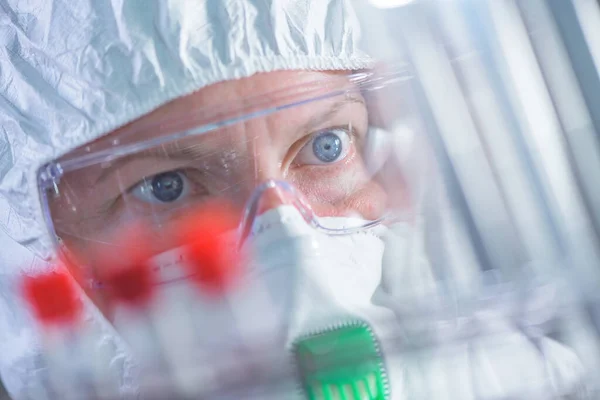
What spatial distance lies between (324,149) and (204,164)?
0.17 m

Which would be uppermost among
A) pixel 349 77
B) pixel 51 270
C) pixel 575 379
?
pixel 349 77

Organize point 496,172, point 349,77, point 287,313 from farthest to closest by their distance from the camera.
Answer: point 496,172, point 349,77, point 287,313

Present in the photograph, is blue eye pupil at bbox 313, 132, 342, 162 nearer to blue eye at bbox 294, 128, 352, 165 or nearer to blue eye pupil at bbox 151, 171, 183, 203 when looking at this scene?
blue eye at bbox 294, 128, 352, 165

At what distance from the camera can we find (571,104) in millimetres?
914

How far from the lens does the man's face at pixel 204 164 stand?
0.78 metres

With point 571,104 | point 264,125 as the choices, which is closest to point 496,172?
point 571,104

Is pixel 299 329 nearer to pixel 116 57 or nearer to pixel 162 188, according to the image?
pixel 162 188

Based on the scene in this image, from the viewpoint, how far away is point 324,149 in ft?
2.77

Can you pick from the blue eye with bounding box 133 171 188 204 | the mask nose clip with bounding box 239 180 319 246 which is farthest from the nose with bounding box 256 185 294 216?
the blue eye with bounding box 133 171 188 204

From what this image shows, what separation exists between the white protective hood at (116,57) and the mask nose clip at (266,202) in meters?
0.14

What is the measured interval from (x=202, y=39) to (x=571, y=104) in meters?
0.55

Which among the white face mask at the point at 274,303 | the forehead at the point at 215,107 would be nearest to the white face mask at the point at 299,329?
the white face mask at the point at 274,303

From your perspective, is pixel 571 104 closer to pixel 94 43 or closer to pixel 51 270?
pixel 94 43

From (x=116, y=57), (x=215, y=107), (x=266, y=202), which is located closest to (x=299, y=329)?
(x=266, y=202)
